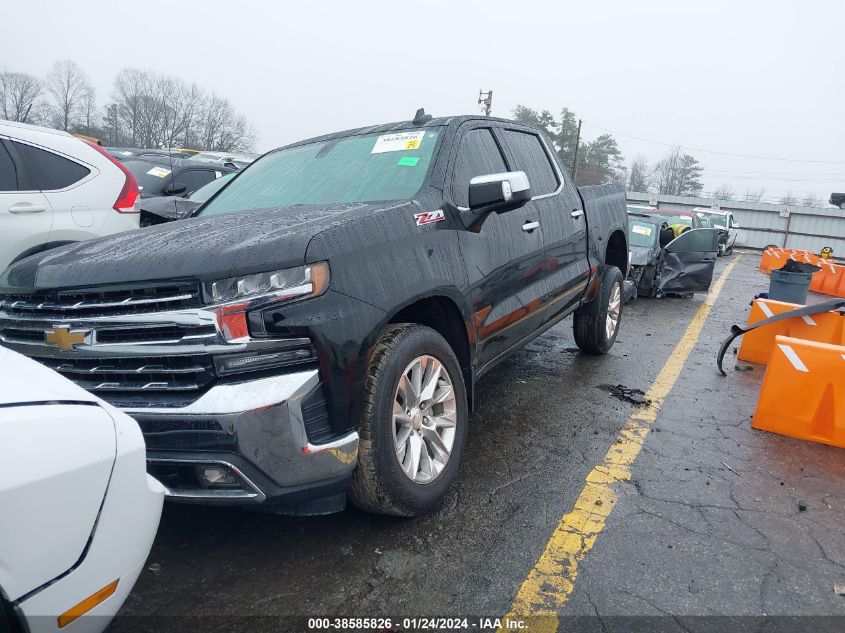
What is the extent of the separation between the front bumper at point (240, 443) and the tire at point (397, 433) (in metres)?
0.26

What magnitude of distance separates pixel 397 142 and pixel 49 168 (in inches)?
124

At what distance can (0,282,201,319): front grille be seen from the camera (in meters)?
2.04

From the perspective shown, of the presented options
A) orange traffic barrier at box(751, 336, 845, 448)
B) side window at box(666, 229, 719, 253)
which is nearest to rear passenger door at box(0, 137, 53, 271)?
orange traffic barrier at box(751, 336, 845, 448)

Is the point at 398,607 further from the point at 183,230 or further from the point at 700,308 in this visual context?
the point at 700,308

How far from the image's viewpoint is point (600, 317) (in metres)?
5.19

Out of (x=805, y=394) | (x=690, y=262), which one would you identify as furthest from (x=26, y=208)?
(x=690, y=262)

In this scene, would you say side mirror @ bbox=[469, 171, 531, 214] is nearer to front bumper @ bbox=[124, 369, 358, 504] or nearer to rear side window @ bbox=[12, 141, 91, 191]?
front bumper @ bbox=[124, 369, 358, 504]

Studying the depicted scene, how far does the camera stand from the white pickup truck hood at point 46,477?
4.08ft

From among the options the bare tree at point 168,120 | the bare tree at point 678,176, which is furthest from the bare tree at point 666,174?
the bare tree at point 168,120

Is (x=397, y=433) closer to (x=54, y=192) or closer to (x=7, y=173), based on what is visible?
(x=54, y=192)

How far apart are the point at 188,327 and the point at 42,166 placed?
3648 mm

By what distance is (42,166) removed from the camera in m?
4.64

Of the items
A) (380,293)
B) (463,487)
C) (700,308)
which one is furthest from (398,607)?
(700,308)

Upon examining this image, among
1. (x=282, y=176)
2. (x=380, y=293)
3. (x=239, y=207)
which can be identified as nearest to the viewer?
(x=380, y=293)
